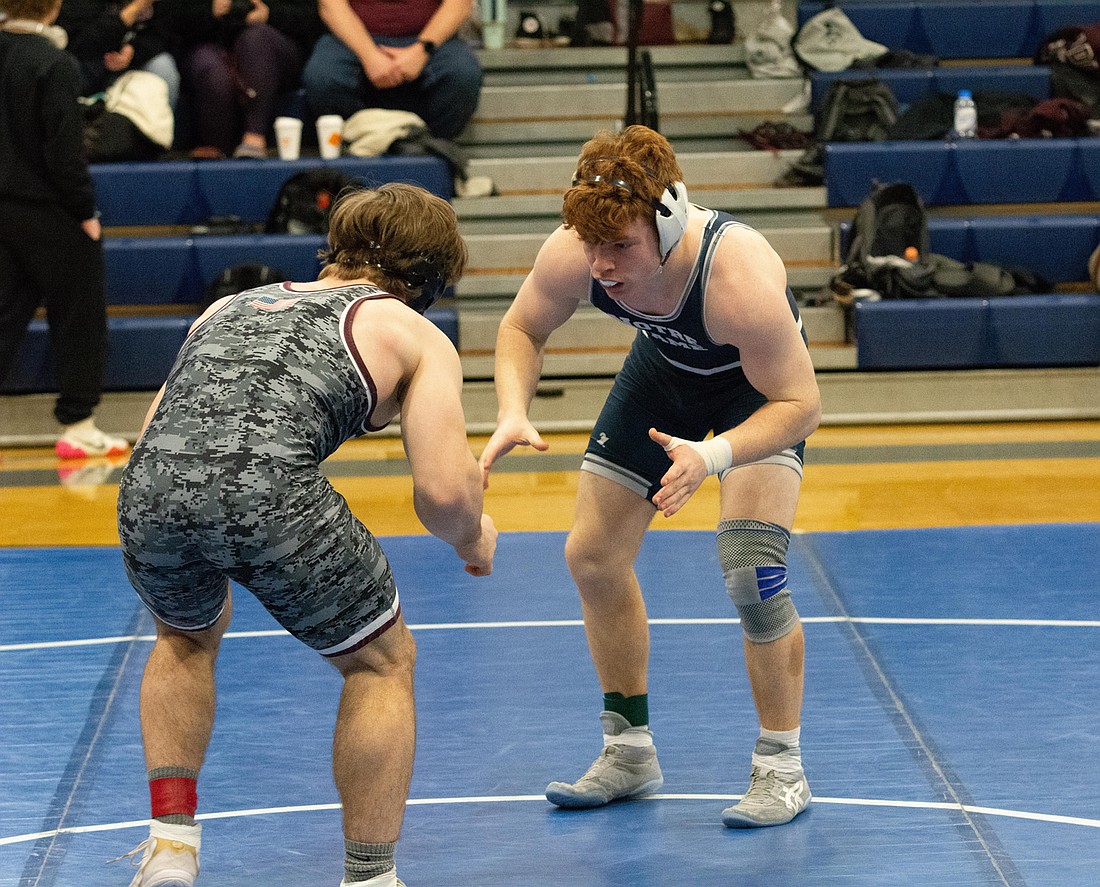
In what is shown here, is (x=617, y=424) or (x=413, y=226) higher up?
(x=413, y=226)

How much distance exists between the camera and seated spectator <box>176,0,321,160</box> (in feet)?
25.5

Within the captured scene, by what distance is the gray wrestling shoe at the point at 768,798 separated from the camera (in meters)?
2.98

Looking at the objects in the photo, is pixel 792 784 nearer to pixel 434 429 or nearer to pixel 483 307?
pixel 434 429

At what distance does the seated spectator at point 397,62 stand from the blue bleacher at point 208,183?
0.45 m

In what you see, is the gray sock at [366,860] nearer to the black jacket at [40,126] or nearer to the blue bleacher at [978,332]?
the black jacket at [40,126]

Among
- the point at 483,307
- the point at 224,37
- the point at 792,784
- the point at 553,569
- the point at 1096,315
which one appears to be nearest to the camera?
the point at 792,784

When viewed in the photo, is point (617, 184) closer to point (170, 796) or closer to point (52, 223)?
point (170, 796)

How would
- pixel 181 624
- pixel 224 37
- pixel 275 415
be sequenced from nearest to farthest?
pixel 275 415
pixel 181 624
pixel 224 37

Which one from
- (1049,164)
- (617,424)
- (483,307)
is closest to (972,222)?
(1049,164)

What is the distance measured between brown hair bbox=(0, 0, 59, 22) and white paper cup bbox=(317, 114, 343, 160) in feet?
5.74

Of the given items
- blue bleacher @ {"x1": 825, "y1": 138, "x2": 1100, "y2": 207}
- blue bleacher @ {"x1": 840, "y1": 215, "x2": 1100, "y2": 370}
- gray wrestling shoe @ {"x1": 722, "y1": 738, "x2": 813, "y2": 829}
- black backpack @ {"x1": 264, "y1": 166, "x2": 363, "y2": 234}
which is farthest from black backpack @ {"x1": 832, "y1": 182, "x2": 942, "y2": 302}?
gray wrestling shoe @ {"x1": 722, "y1": 738, "x2": 813, "y2": 829}

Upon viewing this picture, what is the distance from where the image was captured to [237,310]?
8.30 ft

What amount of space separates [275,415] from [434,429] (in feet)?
0.85

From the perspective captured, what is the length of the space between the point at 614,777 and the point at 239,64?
5.64 meters
